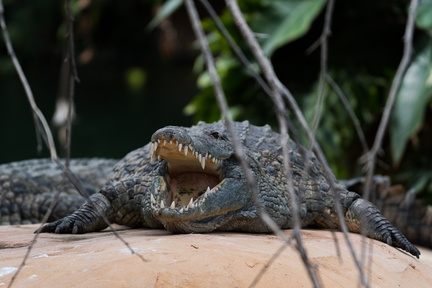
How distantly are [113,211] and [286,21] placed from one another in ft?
16.0

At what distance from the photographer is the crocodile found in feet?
8.98

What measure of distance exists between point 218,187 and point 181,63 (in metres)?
29.5

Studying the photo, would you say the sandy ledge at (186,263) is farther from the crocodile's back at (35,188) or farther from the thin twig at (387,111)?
the crocodile's back at (35,188)

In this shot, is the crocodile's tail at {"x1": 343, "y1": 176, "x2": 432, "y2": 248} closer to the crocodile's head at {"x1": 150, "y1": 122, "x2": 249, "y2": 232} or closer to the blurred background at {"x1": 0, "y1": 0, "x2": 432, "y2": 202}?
the blurred background at {"x1": 0, "y1": 0, "x2": 432, "y2": 202}

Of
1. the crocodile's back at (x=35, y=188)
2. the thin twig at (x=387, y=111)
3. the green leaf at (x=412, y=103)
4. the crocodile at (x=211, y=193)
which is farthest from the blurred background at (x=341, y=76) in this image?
the thin twig at (x=387, y=111)

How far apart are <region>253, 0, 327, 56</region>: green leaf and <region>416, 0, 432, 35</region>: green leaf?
3.36ft

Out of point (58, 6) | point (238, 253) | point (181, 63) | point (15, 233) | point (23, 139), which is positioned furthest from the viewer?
point (181, 63)

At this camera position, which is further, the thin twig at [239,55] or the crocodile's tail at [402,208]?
the crocodile's tail at [402,208]

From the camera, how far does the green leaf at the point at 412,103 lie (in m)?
6.64

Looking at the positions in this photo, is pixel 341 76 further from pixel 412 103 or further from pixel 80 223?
pixel 80 223

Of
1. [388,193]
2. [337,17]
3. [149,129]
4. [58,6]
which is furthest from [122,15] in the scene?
[388,193]

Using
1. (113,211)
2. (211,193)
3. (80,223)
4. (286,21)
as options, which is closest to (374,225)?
(211,193)

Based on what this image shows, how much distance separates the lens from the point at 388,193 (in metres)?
4.67

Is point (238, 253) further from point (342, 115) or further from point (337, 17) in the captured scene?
point (337, 17)
